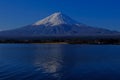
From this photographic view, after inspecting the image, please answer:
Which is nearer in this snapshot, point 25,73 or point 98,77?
point 98,77

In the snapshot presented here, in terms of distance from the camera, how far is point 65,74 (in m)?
28.0

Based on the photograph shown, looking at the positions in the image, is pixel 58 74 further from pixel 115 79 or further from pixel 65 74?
pixel 115 79

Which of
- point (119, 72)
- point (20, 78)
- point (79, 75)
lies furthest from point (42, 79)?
point (119, 72)

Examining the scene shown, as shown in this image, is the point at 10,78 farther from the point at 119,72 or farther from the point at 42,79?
the point at 119,72

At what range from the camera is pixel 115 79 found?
25.1m

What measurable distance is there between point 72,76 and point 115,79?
348cm

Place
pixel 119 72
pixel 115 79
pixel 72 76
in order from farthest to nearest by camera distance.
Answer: pixel 119 72
pixel 72 76
pixel 115 79

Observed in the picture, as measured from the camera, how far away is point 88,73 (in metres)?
28.5

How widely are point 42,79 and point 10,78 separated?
7.76 feet

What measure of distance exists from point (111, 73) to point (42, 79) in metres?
6.24

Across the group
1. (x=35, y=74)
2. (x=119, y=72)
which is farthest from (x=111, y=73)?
(x=35, y=74)

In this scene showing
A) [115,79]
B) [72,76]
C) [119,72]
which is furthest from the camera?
[119,72]

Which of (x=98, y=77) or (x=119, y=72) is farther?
(x=119, y=72)

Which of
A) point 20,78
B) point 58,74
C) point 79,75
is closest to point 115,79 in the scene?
point 79,75
